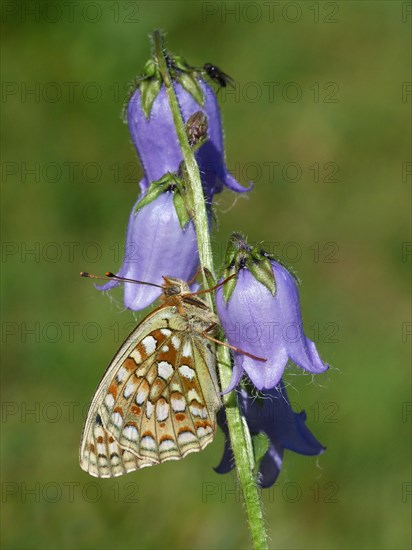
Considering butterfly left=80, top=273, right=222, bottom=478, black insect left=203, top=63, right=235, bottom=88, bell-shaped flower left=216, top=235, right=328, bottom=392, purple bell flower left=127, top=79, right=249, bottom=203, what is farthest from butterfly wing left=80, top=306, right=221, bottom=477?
black insect left=203, top=63, right=235, bottom=88

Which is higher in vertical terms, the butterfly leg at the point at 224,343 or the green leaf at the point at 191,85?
the green leaf at the point at 191,85

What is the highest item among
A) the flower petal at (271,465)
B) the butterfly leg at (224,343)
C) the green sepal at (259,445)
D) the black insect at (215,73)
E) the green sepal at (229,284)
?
the black insect at (215,73)

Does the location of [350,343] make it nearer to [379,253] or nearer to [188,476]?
[379,253]

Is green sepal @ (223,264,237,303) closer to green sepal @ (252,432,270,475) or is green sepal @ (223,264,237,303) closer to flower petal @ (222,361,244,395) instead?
flower petal @ (222,361,244,395)

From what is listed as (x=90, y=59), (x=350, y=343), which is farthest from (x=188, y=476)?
(x=90, y=59)

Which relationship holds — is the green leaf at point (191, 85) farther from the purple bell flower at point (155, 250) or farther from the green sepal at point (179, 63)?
the purple bell flower at point (155, 250)

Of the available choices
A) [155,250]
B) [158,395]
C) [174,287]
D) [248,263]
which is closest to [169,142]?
[155,250]

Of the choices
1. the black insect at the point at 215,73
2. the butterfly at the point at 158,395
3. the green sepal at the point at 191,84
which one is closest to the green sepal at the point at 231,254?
the butterfly at the point at 158,395

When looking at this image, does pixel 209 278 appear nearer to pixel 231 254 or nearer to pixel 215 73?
pixel 231 254
